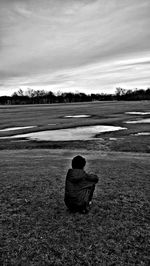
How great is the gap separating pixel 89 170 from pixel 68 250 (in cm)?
541

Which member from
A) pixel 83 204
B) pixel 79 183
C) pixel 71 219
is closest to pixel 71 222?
pixel 71 219

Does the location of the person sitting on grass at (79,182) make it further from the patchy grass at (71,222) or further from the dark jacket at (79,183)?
the patchy grass at (71,222)

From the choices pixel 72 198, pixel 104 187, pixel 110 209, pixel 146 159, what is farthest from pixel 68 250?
pixel 146 159

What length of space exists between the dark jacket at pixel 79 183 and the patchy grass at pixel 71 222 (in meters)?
0.63

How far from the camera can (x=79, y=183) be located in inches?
213

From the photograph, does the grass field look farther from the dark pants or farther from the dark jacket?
the dark jacket

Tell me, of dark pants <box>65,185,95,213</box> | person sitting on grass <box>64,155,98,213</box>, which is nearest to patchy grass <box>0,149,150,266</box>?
dark pants <box>65,185,95,213</box>

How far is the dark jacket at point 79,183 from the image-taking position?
17.7ft

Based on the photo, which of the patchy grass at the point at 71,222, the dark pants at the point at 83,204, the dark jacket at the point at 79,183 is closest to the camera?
the patchy grass at the point at 71,222

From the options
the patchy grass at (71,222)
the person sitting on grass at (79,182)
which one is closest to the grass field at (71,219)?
the patchy grass at (71,222)

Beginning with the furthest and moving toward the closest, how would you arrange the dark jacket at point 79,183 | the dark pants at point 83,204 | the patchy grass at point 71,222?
the dark pants at point 83,204, the dark jacket at point 79,183, the patchy grass at point 71,222

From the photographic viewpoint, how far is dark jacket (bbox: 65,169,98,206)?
5402mm

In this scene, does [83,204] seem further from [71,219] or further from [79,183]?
[79,183]

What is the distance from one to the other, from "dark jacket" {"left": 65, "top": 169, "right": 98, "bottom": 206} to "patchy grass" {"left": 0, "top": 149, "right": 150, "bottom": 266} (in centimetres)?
63
